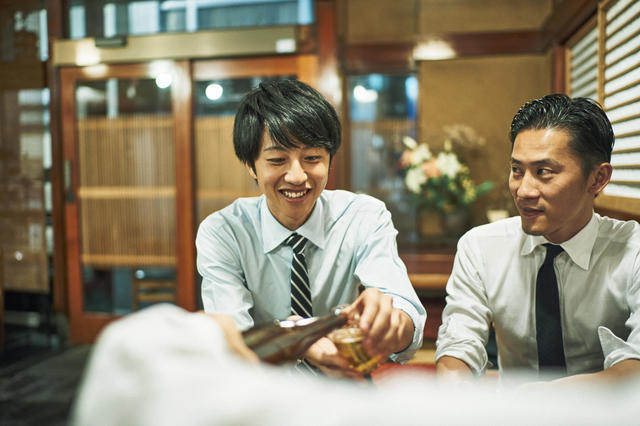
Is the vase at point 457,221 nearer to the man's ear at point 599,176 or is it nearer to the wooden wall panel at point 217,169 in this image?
the wooden wall panel at point 217,169

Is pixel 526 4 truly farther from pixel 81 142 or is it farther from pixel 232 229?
pixel 81 142

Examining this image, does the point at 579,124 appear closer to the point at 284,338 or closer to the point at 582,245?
the point at 582,245

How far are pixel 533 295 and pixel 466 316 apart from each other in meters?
0.18

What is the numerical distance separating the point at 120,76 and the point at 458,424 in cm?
342

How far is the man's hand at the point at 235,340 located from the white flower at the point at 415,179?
2.28m

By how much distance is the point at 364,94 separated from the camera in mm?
3037

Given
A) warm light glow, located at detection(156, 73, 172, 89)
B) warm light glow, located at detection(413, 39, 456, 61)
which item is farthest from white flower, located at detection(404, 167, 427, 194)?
warm light glow, located at detection(156, 73, 172, 89)

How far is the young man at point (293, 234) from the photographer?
1.23 m

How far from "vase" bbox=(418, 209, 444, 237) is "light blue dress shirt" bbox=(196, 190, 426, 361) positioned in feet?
4.96

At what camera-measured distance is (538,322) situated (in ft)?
3.83

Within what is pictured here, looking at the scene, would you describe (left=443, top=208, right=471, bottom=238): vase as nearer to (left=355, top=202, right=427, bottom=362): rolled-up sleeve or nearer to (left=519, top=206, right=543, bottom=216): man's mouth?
(left=355, top=202, right=427, bottom=362): rolled-up sleeve

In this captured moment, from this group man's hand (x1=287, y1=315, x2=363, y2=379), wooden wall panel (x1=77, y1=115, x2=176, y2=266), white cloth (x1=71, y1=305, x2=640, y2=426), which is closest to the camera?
white cloth (x1=71, y1=305, x2=640, y2=426)

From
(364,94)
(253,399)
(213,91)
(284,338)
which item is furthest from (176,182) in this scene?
(253,399)

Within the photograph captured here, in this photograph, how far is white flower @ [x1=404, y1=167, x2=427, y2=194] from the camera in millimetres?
2707
